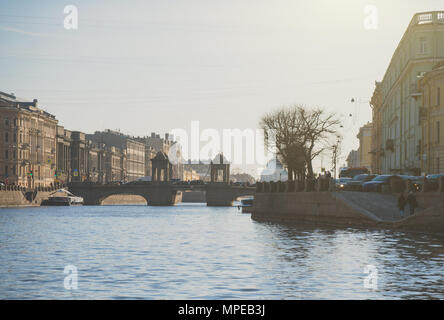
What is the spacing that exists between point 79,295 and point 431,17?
201 feet

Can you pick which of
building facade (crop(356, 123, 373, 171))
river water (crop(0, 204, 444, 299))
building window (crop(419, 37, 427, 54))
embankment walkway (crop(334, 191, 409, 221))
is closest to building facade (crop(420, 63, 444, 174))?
building window (crop(419, 37, 427, 54))

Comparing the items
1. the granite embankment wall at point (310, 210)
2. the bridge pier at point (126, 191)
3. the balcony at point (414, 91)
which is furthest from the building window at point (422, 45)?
the bridge pier at point (126, 191)

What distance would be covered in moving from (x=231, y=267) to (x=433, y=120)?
144 feet

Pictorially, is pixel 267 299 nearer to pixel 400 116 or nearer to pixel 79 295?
pixel 79 295

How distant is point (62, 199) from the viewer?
487 feet

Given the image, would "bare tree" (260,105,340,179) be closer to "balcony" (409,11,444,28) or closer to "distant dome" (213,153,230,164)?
"balcony" (409,11,444,28)

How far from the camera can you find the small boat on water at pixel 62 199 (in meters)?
146

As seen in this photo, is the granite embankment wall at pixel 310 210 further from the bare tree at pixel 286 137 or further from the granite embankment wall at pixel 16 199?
the granite embankment wall at pixel 16 199

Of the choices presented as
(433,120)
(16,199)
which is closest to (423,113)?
(433,120)

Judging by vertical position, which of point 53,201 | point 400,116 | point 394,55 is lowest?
point 53,201

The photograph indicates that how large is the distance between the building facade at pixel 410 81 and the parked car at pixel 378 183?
1036 cm

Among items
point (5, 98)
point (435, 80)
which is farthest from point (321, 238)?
point (5, 98)

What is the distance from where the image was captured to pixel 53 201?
480ft

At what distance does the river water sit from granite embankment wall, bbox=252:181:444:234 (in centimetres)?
167
